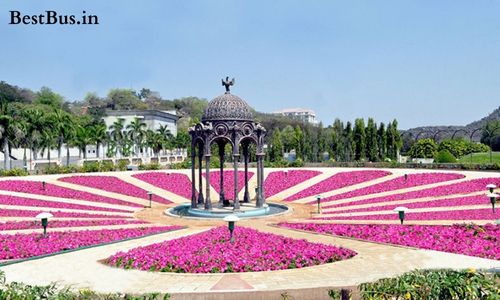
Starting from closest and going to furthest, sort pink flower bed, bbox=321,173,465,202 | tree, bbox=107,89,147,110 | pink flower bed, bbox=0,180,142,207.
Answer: pink flower bed, bbox=0,180,142,207 < pink flower bed, bbox=321,173,465,202 < tree, bbox=107,89,147,110

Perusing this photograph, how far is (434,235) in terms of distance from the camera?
18.8m

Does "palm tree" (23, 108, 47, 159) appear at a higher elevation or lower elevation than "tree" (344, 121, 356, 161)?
higher

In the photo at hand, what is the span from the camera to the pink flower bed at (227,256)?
48.4 feet

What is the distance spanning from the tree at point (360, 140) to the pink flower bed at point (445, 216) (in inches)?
1819

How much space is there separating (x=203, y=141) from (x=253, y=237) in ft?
37.1

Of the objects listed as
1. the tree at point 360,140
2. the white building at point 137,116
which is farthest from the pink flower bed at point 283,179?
the white building at point 137,116

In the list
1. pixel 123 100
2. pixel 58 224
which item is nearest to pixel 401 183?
pixel 58 224

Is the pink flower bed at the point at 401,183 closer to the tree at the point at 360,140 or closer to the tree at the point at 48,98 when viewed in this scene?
the tree at the point at 360,140

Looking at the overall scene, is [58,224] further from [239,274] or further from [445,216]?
[445,216]

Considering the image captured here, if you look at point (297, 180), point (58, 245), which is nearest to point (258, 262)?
point (58, 245)

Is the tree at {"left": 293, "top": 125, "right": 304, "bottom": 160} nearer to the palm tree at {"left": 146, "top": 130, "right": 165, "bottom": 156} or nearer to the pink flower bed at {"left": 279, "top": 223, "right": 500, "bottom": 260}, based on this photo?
the palm tree at {"left": 146, "top": 130, "right": 165, "bottom": 156}

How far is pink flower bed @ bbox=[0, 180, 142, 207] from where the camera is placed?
3481 cm

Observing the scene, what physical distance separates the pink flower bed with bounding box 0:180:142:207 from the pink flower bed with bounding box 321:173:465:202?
1765cm

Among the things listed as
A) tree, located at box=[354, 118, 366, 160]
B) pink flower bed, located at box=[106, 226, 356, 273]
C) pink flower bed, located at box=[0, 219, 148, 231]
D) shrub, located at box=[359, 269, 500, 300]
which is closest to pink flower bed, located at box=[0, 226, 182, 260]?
pink flower bed, located at box=[0, 219, 148, 231]
